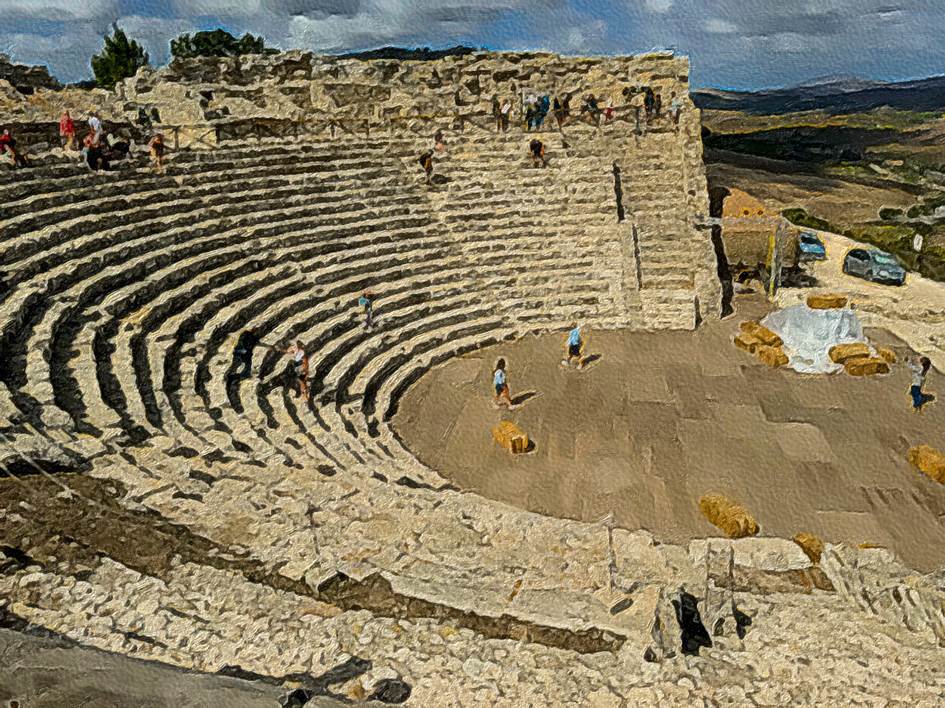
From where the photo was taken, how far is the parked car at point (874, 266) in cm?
1758

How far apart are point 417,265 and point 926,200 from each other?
1369 inches

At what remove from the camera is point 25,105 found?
19.1 m

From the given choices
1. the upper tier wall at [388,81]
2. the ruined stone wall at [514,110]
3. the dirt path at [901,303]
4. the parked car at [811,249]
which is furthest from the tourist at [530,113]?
the dirt path at [901,303]

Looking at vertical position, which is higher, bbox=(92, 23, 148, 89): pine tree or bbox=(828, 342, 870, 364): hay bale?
bbox=(92, 23, 148, 89): pine tree

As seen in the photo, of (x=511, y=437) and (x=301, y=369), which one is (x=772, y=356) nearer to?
(x=511, y=437)

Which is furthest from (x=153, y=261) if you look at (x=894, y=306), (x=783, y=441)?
(x=894, y=306)

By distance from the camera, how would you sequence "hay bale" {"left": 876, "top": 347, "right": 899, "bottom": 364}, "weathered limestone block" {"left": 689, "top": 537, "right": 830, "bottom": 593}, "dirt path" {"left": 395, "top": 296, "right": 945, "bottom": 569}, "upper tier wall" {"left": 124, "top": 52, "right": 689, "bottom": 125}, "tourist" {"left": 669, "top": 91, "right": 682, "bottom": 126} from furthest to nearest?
"upper tier wall" {"left": 124, "top": 52, "right": 689, "bottom": 125} → "tourist" {"left": 669, "top": 91, "right": 682, "bottom": 126} → "hay bale" {"left": 876, "top": 347, "right": 899, "bottom": 364} → "dirt path" {"left": 395, "top": 296, "right": 945, "bottom": 569} → "weathered limestone block" {"left": 689, "top": 537, "right": 830, "bottom": 593}

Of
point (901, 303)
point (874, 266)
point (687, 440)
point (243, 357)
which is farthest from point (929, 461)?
point (243, 357)

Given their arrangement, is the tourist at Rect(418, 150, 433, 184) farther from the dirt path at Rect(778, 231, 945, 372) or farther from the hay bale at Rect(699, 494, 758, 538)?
the hay bale at Rect(699, 494, 758, 538)

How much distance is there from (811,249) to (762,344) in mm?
6957

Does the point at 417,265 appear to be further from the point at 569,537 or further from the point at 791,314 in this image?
the point at 569,537

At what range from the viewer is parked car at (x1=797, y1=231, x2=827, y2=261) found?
19109 millimetres

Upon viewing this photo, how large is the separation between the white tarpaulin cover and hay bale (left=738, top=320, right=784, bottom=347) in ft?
0.52

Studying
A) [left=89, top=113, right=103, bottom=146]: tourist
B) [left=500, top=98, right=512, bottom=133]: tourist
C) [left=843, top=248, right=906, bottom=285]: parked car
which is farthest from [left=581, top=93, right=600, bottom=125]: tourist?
[left=89, top=113, right=103, bottom=146]: tourist
